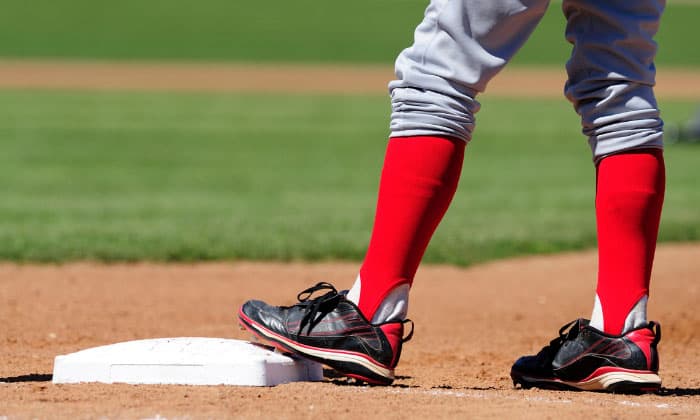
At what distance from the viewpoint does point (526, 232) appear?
6859 mm

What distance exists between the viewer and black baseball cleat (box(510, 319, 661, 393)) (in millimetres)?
2697

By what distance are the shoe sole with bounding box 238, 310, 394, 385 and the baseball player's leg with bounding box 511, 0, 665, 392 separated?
1.52 feet

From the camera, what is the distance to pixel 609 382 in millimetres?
2727

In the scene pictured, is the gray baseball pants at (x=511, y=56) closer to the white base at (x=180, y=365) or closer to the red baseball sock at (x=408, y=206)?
the red baseball sock at (x=408, y=206)

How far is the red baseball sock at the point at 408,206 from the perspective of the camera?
2646 millimetres

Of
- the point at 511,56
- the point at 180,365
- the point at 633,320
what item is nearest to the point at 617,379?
the point at 633,320

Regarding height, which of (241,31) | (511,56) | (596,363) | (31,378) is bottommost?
(31,378)

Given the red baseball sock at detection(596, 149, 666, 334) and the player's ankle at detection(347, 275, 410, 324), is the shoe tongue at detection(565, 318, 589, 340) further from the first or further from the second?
the player's ankle at detection(347, 275, 410, 324)

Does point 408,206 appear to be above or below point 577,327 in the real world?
above

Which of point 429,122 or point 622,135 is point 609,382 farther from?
point 429,122

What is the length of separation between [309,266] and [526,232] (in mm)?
1717

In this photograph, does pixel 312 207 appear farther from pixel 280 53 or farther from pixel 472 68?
pixel 280 53

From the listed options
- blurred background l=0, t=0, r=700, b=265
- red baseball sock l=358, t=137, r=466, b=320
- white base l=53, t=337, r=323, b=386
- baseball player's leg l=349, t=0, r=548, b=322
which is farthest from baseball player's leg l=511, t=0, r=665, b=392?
blurred background l=0, t=0, r=700, b=265

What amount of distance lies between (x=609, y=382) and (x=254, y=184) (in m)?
7.20
